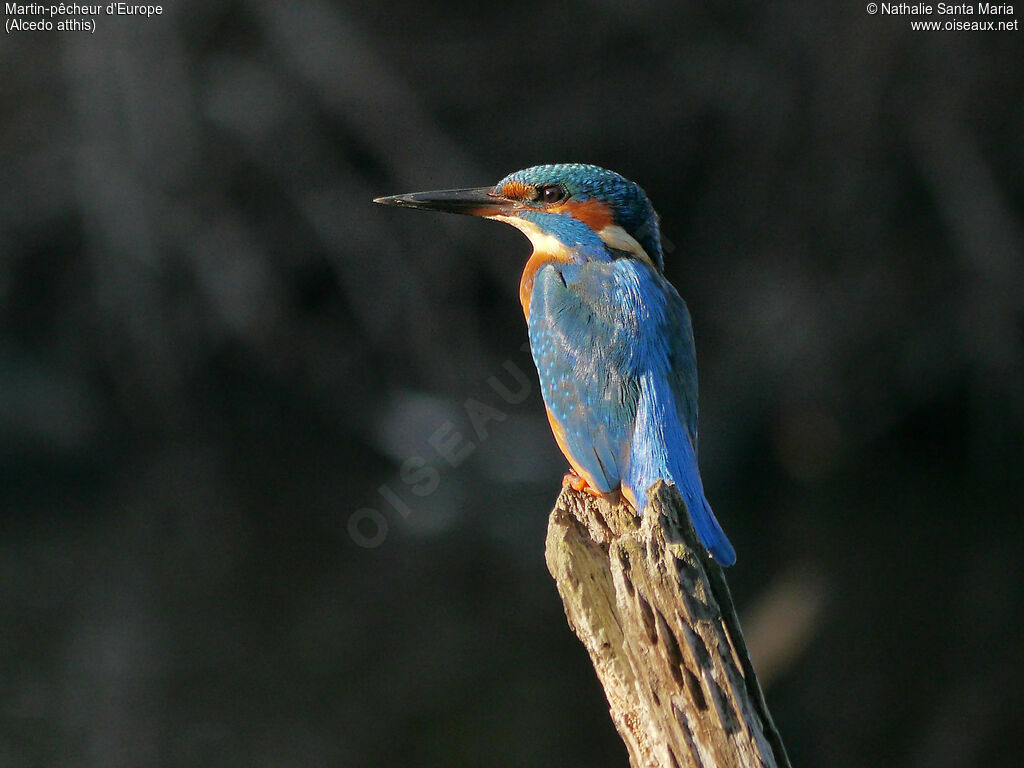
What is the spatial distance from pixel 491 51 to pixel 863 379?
266cm

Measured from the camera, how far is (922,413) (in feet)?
22.1

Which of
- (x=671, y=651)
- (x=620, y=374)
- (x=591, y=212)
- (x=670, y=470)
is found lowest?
(x=671, y=651)

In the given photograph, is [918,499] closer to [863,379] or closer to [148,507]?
[863,379]

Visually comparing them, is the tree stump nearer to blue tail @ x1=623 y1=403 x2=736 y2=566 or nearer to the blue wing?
blue tail @ x1=623 y1=403 x2=736 y2=566

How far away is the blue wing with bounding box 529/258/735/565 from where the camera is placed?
8.19 feet

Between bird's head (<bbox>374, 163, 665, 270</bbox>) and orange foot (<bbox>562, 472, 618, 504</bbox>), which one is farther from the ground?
bird's head (<bbox>374, 163, 665, 270</bbox>)

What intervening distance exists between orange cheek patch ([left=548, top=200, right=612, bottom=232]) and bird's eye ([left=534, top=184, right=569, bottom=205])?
0.09ft

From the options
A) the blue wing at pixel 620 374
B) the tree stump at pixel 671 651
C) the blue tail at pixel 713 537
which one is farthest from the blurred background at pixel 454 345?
the tree stump at pixel 671 651

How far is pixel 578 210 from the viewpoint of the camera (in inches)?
119

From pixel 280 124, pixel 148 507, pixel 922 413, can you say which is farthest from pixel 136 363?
pixel 922 413

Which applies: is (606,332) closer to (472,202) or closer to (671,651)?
(472,202)

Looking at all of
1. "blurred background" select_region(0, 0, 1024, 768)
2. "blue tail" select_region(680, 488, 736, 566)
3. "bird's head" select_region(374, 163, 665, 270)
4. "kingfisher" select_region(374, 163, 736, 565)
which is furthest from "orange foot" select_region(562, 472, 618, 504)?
"blurred background" select_region(0, 0, 1024, 768)

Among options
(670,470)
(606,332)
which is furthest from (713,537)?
(606,332)

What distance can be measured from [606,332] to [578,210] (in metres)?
0.46
